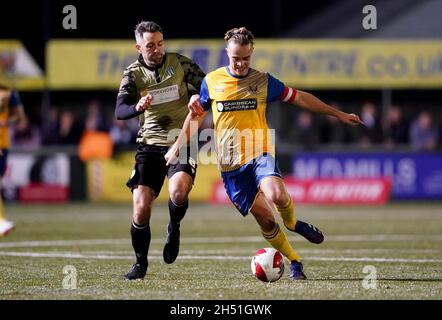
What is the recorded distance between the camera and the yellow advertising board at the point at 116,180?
2239cm

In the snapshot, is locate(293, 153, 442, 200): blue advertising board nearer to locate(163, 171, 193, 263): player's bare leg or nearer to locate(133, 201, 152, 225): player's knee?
locate(163, 171, 193, 263): player's bare leg

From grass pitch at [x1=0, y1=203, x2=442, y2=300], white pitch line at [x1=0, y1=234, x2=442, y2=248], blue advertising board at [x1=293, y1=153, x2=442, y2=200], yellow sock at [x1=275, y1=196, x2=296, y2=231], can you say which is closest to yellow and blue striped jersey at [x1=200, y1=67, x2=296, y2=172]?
yellow sock at [x1=275, y1=196, x2=296, y2=231]

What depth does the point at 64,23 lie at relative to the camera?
23.2 metres

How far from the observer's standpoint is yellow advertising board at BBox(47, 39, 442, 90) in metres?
23.2

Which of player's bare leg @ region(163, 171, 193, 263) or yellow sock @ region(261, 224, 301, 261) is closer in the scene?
yellow sock @ region(261, 224, 301, 261)

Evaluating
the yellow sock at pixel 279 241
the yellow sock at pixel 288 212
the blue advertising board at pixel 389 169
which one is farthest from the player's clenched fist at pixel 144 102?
the blue advertising board at pixel 389 169

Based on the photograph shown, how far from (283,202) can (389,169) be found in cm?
1354

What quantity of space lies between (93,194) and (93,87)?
9.56ft

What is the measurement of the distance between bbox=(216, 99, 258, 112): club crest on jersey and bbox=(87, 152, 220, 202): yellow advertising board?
12873 mm

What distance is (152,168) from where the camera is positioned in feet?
32.0

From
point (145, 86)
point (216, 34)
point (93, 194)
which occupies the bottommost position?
point (93, 194)

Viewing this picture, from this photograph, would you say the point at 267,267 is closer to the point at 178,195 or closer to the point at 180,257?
the point at 178,195
